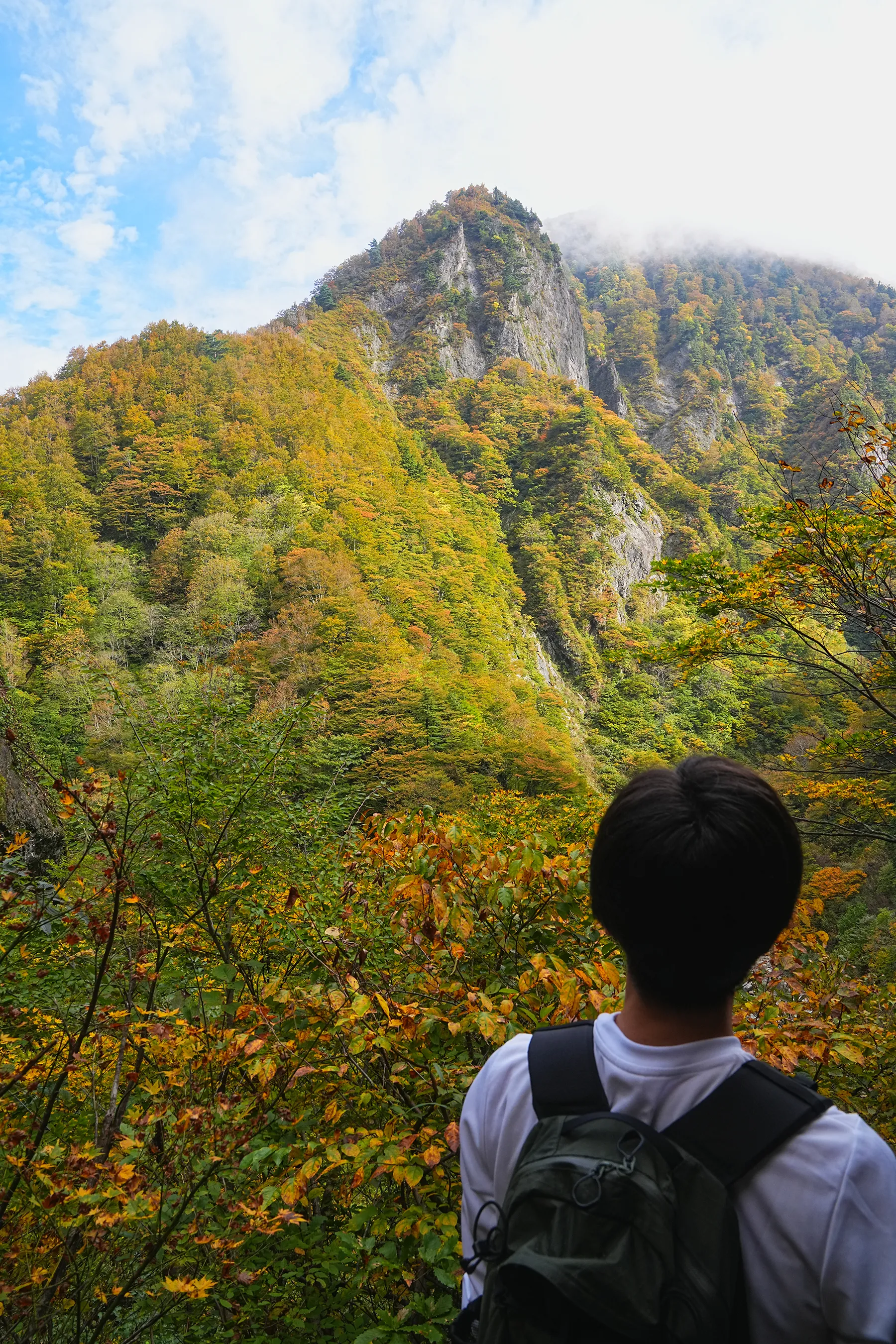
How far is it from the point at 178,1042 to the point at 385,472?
137 ft

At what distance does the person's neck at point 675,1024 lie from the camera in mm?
857

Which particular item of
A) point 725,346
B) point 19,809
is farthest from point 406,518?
point 725,346

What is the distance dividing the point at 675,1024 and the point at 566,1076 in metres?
0.16

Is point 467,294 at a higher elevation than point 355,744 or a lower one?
higher

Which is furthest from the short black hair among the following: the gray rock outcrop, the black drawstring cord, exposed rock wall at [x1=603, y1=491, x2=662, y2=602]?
the gray rock outcrop

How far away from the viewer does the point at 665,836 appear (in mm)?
850

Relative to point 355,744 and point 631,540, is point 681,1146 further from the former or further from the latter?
point 631,540

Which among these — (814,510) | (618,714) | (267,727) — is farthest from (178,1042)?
(618,714)

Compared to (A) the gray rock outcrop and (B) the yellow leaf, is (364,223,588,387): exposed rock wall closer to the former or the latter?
(A) the gray rock outcrop

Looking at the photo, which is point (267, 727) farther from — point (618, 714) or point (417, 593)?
point (618, 714)

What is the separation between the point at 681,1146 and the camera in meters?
0.79

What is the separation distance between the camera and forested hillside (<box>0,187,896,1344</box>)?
2.12m

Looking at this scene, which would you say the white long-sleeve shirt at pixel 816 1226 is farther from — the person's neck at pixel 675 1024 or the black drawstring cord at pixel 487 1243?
the black drawstring cord at pixel 487 1243

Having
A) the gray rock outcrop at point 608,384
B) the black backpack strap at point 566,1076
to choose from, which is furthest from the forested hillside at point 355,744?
the gray rock outcrop at point 608,384
